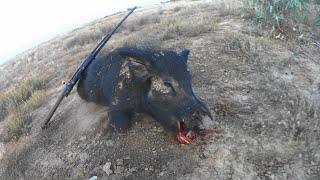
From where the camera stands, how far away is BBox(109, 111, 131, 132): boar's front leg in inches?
235

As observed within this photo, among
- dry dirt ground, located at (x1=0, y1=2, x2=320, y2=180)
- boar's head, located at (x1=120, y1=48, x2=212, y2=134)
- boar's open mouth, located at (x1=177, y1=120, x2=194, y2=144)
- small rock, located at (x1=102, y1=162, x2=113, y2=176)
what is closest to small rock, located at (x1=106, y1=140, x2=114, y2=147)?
dry dirt ground, located at (x1=0, y1=2, x2=320, y2=180)

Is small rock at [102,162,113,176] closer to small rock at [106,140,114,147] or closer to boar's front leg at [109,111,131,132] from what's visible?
small rock at [106,140,114,147]

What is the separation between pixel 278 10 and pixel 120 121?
18.8 ft

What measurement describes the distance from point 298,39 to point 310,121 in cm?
339

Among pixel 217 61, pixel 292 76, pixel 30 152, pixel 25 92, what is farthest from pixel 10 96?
pixel 292 76

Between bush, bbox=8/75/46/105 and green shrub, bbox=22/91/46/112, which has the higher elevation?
green shrub, bbox=22/91/46/112

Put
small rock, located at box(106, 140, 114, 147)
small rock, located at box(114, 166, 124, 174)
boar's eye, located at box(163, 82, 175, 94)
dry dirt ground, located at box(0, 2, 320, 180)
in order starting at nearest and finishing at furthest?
boar's eye, located at box(163, 82, 175, 94)
dry dirt ground, located at box(0, 2, 320, 180)
small rock, located at box(114, 166, 124, 174)
small rock, located at box(106, 140, 114, 147)

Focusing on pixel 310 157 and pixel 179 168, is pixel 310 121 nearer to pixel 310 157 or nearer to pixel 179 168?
pixel 310 157

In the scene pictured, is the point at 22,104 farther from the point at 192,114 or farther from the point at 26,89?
the point at 192,114

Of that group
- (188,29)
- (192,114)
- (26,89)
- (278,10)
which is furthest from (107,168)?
(278,10)

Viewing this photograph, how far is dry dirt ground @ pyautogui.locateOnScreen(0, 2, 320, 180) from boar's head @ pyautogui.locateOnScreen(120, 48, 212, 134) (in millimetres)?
556

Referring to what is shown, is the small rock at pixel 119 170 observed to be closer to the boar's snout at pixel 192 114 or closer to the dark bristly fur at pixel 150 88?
the dark bristly fur at pixel 150 88

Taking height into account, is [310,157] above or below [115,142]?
below

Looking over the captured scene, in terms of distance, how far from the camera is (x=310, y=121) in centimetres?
587
